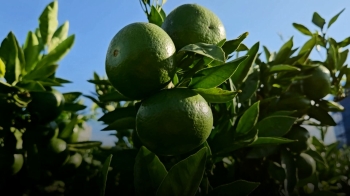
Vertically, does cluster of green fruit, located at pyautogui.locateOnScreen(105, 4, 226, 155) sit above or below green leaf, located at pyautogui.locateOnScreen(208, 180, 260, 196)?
above

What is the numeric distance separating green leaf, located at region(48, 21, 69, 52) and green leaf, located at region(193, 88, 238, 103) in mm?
912

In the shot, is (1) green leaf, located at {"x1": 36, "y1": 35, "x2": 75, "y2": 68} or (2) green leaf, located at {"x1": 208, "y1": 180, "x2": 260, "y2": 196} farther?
(1) green leaf, located at {"x1": 36, "y1": 35, "x2": 75, "y2": 68}

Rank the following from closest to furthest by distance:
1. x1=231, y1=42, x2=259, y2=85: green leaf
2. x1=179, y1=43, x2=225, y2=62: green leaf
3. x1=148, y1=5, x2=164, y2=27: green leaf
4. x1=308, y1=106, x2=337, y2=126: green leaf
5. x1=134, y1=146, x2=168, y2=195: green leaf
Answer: x1=179, y1=43, x2=225, y2=62: green leaf
x1=134, y1=146, x2=168, y2=195: green leaf
x1=148, y1=5, x2=164, y2=27: green leaf
x1=231, y1=42, x2=259, y2=85: green leaf
x1=308, y1=106, x2=337, y2=126: green leaf

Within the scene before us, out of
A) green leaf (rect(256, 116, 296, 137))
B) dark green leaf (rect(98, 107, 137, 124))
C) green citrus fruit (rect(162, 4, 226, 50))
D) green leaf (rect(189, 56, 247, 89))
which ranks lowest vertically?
green leaf (rect(256, 116, 296, 137))

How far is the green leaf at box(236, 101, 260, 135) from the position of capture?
1.01 metres

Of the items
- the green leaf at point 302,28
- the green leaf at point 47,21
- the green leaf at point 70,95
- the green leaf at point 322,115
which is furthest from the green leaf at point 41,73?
the green leaf at point 302,28

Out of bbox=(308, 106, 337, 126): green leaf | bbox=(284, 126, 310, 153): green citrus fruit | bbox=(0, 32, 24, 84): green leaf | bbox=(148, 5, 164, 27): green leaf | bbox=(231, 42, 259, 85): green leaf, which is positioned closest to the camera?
bbox=(148, 5, 164, 27): green leaf

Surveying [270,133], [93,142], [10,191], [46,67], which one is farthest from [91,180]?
[270,133]

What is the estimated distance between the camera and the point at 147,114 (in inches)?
30.9

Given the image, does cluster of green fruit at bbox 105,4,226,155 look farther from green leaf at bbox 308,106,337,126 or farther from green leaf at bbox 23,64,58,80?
green leaf at bbox 308,106,337,126

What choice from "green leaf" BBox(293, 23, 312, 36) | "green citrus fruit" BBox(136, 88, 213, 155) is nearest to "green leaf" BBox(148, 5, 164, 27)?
"green citrus fruit" BBox(136, 88, 213, 155)

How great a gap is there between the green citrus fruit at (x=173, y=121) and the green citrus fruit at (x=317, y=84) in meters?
0.78

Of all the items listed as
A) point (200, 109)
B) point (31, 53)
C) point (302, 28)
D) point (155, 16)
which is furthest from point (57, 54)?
point (302, 28)

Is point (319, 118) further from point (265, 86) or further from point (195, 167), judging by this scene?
point (195, 167)
